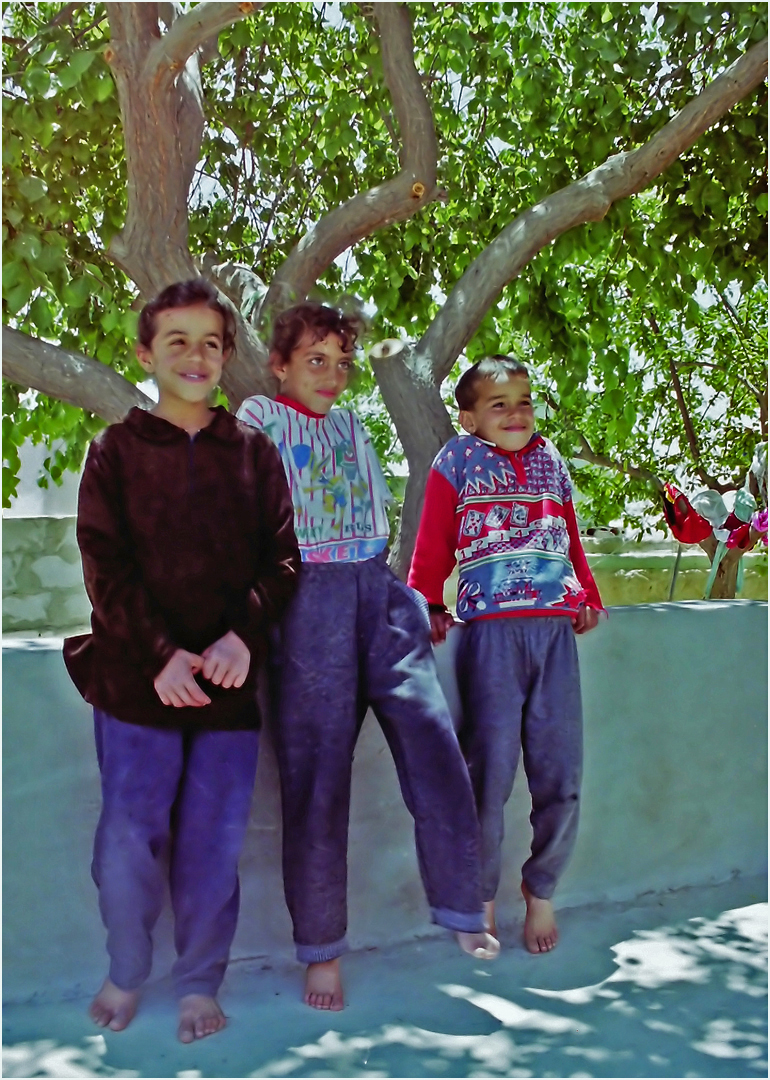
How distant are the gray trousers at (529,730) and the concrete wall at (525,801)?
5.0 inches

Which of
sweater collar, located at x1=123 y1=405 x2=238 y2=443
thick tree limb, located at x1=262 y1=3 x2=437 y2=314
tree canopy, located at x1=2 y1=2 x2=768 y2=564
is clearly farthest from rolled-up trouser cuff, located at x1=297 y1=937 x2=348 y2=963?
thick tree limb, located at x1=262 y1=3 x2=437 y2=314

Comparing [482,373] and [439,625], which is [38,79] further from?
[439,625]

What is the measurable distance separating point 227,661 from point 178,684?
0.11 m

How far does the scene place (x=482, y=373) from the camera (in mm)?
2635

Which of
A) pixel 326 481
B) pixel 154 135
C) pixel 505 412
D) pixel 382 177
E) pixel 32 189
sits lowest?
pixel 326 481

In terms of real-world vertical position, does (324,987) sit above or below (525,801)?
below

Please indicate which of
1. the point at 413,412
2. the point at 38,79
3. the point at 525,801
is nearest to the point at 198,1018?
the point at 525,801

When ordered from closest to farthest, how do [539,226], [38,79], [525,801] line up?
[525,801] < [38,79] < [539,226]

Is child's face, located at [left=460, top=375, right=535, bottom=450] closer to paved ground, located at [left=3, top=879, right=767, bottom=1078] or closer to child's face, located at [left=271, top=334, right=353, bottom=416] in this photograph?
child's face, located at [left=271, top=334, right=353, bottom=416]

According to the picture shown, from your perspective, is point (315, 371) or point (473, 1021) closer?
point (473, 1021)

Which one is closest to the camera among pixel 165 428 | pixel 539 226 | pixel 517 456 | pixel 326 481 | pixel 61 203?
pixel 165 428

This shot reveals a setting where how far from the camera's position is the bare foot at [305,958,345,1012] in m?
2.22

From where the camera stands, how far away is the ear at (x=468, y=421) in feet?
8.75

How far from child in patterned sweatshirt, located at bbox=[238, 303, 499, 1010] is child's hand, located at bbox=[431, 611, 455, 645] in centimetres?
13
